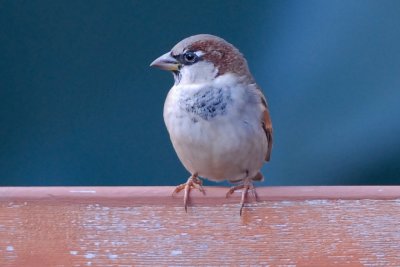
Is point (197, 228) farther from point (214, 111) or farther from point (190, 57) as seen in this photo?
point (190, 57)

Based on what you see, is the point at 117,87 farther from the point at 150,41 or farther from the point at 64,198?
the point at 64,198

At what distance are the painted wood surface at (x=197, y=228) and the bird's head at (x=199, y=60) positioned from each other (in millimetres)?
512

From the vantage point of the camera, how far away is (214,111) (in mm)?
2025

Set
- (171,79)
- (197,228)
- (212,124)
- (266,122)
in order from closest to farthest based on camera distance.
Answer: (197,228) → (212,124) → (266,122) → (171,79)

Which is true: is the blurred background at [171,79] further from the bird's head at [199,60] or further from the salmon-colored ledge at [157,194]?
the salmon-colored ledge at [157,194]

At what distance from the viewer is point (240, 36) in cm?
241

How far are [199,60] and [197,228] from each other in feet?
1.95

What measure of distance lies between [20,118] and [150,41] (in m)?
0.41

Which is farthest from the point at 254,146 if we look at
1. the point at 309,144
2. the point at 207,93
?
the point at 309,144

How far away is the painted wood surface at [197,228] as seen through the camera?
161 cm

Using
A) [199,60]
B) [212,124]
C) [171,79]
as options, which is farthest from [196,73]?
[171,79]

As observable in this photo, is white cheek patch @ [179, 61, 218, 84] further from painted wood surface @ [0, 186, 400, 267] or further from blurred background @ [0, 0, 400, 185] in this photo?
painted wood surface @ [0, 186, 400, 267]

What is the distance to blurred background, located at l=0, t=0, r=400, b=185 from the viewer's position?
239 centimetres

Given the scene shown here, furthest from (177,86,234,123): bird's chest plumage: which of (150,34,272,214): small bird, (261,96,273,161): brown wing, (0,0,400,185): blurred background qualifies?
(0,0,400,185): blurred background
